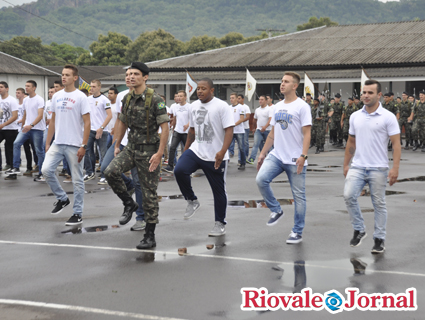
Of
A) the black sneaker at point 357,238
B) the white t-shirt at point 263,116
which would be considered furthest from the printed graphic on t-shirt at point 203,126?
the white t-shirt at point 263,116

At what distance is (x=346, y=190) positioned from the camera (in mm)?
6730

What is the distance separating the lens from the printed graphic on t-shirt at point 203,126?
7.46m

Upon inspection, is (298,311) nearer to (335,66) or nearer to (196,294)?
(196,294)

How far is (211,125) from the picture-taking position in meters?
7.45

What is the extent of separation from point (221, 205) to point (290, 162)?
1009mm

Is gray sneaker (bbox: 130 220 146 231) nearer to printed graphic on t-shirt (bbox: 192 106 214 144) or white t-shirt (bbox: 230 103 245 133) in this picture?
printed graphic on t-shirt (bbox: 192 106 214 144)

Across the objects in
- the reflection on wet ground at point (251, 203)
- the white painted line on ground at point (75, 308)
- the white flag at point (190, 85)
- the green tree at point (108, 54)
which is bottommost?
the white painted line on ground at point (75, 308)

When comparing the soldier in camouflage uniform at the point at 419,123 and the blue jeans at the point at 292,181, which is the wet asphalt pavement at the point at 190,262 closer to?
the blue jeans at the point at 292,181

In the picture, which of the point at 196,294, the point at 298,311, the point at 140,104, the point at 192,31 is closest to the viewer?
the point at 298,311

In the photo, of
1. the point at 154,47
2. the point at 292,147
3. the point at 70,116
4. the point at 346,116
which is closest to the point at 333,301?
the point at 292,147

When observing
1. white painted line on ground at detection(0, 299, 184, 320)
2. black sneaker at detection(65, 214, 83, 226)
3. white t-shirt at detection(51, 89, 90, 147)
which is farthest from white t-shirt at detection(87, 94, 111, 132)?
white painted line on ground at detection(0, 299, 184, 320)

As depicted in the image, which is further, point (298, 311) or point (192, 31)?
point (192, 31)

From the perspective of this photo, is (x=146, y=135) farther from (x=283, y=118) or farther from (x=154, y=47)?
(x=154, y=47)

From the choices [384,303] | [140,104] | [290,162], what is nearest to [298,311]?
[384,303]
